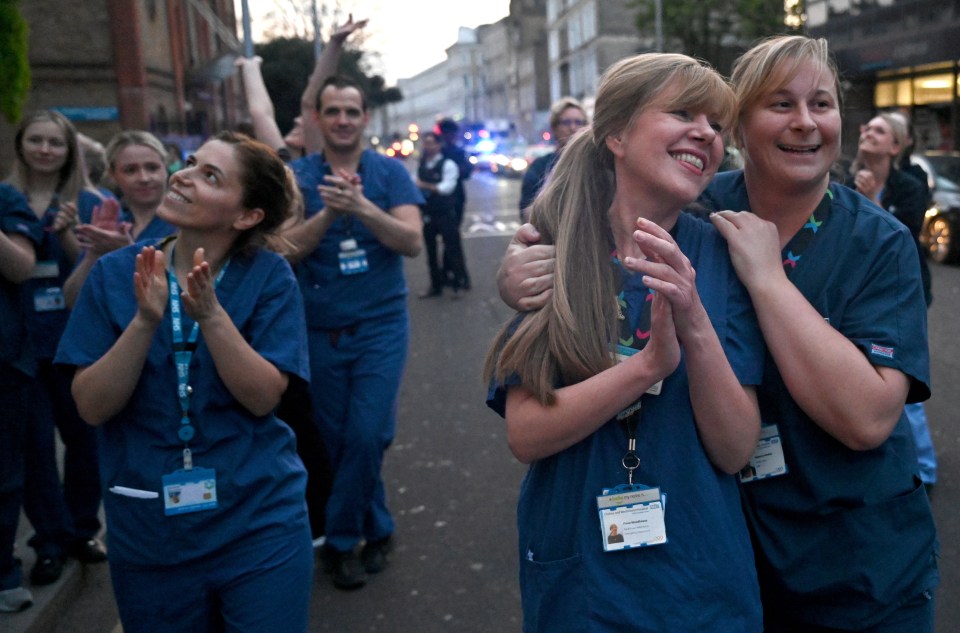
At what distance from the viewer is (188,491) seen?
2430 millimetres

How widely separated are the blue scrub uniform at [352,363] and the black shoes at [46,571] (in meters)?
1.23

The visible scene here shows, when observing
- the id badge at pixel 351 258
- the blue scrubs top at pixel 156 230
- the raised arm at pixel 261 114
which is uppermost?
the raised arm at pixel 261 114

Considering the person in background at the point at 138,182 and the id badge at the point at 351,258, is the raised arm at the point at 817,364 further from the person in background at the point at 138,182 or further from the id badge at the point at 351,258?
the person in background at the point at 138,182

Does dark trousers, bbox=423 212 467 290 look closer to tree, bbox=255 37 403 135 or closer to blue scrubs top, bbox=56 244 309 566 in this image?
blue scrubs top, bbox=56 244 309 566

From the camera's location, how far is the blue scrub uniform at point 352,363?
4.34 metres

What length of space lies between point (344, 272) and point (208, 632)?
217 cm

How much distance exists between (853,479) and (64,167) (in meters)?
3.96

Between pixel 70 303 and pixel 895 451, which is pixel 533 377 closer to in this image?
pixel 895 451

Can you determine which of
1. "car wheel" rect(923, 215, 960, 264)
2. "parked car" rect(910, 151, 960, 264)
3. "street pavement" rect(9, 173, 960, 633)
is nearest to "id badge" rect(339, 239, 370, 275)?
"street pavement" rect(9, 173, 960, 633)

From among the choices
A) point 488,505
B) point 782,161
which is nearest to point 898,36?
point 488,505

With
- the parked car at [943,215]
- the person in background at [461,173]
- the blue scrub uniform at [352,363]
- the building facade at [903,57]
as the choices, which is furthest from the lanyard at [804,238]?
the building facade at [903,57]

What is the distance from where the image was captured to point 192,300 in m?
2.32

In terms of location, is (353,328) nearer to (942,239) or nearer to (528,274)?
(528,274)

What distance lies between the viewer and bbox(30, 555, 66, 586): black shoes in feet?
14.0
